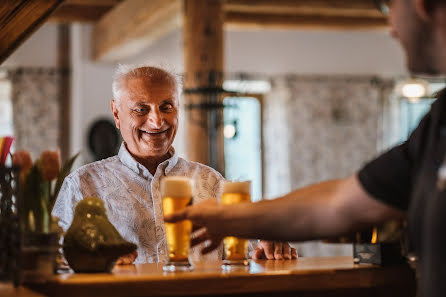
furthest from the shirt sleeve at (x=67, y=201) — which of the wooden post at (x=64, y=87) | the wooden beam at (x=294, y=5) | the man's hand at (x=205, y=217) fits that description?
the wooden post at (x=64, y=87)

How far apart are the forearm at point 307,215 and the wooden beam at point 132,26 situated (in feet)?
17.0

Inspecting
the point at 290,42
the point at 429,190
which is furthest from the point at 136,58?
the point at 429,190

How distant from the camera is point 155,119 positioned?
2.96 metres

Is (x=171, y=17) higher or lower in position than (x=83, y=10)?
lower

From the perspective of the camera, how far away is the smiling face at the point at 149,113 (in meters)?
2.97

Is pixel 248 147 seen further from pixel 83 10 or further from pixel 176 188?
→ pixel 176 188

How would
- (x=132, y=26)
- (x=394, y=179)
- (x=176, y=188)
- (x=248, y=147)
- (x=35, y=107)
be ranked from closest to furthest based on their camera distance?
(x=394, y=179) → (x=176, y=188) → (x=132, y=26) → (x=35, y=107) → (x=248, y=147)

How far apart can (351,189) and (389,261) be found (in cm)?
60

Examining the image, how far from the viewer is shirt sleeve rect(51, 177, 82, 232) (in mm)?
2734

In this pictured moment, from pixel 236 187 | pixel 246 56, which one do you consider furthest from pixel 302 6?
pixel 236 187

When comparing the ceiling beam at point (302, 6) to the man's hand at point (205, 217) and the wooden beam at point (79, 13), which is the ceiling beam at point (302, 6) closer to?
the wooden beam at point (79, 13)

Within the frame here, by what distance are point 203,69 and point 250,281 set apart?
466 centimetres

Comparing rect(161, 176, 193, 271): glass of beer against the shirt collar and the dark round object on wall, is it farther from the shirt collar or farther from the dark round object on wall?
the dark round object on wall

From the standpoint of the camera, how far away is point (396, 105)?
9891 millimetres
